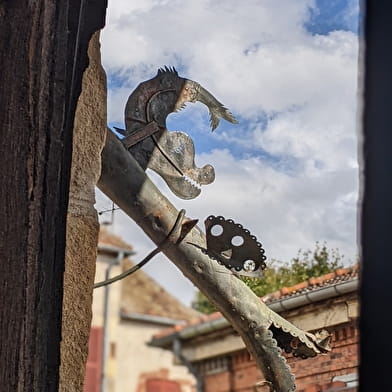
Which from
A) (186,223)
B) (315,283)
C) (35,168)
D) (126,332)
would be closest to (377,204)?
(35,168)

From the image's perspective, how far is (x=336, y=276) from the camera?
5.45m

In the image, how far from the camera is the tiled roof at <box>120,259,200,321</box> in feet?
66.2

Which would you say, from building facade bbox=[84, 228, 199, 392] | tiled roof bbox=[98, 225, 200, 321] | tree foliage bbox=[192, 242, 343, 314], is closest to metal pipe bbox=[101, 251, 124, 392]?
building facade bbox=[84, 228, 199, 392]

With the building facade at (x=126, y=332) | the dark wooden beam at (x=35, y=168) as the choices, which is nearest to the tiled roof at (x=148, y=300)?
the building facade at (x=126, y=332)

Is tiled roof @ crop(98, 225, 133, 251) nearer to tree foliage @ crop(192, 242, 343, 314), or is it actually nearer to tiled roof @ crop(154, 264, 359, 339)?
tiled roof @ crop(154, 264, 359, 339)

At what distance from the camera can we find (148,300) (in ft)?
67.7

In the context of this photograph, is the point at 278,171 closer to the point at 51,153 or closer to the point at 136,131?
the point at 136,131

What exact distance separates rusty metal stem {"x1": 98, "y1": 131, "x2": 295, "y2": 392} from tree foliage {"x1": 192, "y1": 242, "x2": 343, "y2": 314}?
1.36ft

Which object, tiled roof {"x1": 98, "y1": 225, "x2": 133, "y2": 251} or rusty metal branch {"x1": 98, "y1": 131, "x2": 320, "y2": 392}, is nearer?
rusty metal branch {"x1": 98, "y1": 131, "x2": 320, "y2": 392}

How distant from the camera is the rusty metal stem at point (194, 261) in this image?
3232 millimetres

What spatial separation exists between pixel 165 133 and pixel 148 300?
56.8ft

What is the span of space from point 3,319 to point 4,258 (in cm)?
18

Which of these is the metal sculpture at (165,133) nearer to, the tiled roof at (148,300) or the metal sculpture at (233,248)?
the metal sculpture at (233,248)

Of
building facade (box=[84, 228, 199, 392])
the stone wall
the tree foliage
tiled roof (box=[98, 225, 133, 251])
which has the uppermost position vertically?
tiled roof (box=[98, 225, 133, 251])
